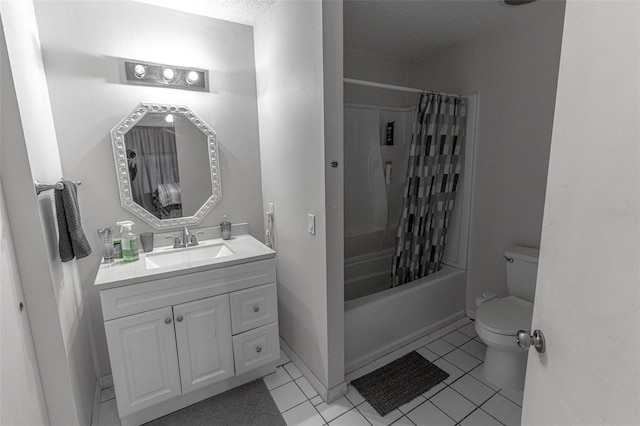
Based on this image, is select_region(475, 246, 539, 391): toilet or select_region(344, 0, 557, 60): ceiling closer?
select_region(475, 246, 539, 391): toilet

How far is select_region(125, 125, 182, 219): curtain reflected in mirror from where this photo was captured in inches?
72.1

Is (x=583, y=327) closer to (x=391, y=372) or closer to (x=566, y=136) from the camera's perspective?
(x=566, y=136)

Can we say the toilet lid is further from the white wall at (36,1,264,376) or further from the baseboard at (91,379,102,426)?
the baseboard at (91,379,102,426)

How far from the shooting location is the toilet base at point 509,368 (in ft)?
5.90

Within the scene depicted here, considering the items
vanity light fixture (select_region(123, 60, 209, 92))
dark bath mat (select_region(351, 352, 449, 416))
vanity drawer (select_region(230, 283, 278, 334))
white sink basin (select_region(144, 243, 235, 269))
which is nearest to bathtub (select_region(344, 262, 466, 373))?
dark bath mat (select_region(351, 352, 449, 416))

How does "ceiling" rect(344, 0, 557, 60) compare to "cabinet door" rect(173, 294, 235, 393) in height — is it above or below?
above

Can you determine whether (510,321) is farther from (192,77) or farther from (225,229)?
(192,77)

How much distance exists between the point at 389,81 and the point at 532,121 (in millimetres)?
1266

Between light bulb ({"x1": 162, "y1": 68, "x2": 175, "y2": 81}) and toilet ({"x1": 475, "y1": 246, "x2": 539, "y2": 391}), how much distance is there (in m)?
2.45

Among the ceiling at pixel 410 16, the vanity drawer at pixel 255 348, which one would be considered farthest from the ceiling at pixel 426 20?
the vanity drawer at pixel 255 348

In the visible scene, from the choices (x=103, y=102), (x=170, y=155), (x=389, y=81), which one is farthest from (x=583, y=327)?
(x=389, y=81)

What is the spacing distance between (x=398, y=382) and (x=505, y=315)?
794mm

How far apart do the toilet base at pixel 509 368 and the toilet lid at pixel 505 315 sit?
0.14 m

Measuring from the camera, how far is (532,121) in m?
2.08
